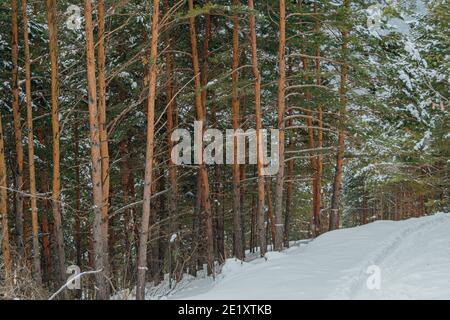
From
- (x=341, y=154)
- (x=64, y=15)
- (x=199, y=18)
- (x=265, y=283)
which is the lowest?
(x=265, y=283)

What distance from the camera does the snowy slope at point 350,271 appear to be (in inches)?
281

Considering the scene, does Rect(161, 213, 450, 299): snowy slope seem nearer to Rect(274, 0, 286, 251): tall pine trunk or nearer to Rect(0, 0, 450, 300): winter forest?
Rect(0, 0, 450, 300): winter forest

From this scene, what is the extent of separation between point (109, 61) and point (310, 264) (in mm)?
9762

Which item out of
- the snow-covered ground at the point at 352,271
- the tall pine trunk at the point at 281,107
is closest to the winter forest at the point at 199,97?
the tall pine trunk at the point at 281,107

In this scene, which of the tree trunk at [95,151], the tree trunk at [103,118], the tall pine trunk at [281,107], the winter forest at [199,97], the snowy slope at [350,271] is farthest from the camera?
the tall pine trunk at [281,107]

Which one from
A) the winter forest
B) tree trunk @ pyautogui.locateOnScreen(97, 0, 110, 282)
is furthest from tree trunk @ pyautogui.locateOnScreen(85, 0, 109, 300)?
tree trunk @ pyautogui.locateOnScreen(97, 0, 110, 282)

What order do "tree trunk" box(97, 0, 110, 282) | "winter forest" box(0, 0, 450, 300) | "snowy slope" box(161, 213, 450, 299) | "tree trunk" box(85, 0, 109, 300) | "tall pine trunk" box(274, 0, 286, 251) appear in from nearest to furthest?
"snowy slope" box(161, 213, 450, 299)
"tree trunk" box(85, 0, 109, 300)
"tree trunk" box(97, 0, 110, 282)
"winter forest" box(0, 0, 450, 300)
"tall pine trunk" box(274, 0, 286, 251)

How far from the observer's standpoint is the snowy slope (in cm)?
714

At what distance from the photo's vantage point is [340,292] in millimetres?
7152

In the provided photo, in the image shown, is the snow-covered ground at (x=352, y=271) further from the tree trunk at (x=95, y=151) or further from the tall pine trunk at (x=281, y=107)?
the tree trunk at (x=95, y=151)

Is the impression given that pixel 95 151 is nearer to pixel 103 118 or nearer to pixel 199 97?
pixel 103 118

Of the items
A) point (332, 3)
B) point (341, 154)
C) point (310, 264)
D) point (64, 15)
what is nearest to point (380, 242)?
point (310, 264)
